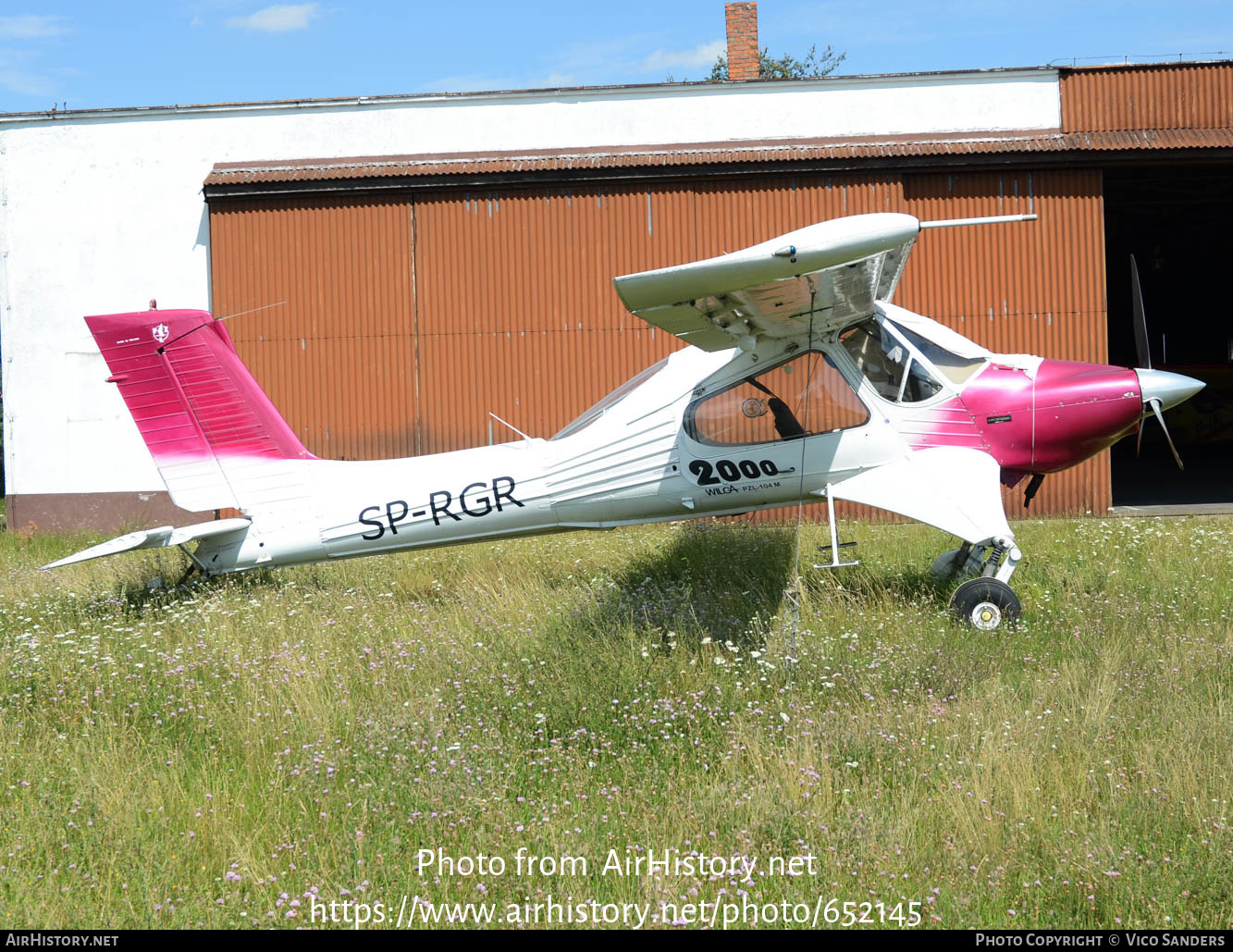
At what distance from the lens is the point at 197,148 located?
47.1 ft

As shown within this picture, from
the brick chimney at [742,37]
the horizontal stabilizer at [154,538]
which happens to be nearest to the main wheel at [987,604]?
the horizontal stabilizer at [154,538]

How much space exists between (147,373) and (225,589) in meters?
1.88

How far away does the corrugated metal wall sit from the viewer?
44.2 ft

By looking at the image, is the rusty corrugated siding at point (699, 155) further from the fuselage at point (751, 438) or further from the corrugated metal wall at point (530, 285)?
the fuselage at point (751, 438)

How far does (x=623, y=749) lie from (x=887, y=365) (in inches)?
154

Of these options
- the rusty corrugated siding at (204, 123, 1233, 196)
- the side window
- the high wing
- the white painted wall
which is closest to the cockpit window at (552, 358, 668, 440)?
the side window

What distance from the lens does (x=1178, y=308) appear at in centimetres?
2906

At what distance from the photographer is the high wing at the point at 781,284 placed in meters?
5.25

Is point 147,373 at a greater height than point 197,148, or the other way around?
point 197,148

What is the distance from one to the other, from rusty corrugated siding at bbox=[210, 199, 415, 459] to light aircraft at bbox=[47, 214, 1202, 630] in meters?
5.95

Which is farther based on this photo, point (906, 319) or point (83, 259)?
point (83, 259)

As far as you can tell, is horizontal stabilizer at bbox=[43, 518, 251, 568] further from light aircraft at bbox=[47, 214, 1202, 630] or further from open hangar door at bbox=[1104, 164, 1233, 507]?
open hangar door at bbox=[1104, 164, 1233, 507]

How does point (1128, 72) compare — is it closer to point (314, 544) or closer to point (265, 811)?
point (314, 544)
